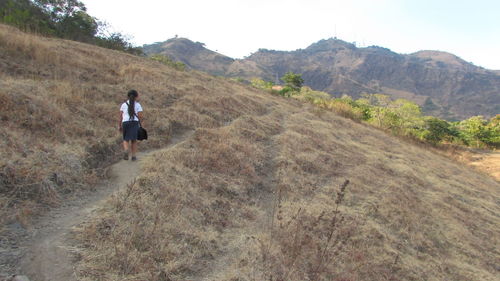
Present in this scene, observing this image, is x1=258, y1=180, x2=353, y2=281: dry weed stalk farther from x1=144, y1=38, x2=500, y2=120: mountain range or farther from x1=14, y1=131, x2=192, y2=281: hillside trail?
x1=144, y1=38, x2=500, y2=120: mountain range

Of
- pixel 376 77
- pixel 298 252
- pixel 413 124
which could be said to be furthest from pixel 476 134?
pixel 376 77

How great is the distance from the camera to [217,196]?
510 cm

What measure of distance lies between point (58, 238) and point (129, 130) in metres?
2.77

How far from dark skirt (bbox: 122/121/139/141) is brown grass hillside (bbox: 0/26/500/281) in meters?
0.47

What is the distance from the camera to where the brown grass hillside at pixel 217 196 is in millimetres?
3436

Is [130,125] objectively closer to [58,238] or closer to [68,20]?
[58,238]

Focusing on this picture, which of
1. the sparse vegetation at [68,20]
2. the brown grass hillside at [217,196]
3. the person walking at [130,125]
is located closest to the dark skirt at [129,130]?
the person walking at [130,125]

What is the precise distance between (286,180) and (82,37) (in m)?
20.9

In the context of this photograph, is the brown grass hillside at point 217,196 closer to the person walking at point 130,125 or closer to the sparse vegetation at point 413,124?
the person walking at point 130,125

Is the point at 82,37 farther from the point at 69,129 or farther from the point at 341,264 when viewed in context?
the point at 341,264

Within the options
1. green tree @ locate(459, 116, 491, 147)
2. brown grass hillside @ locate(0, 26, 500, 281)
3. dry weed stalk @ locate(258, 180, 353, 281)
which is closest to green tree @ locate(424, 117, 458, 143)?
green tree @ locate(459, 116, 491, 147)

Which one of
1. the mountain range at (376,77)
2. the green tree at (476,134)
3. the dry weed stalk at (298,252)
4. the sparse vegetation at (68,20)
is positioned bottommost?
the dry weed stalk at (298,252)

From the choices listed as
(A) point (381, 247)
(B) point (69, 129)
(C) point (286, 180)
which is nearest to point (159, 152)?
(B) point (69, 129)

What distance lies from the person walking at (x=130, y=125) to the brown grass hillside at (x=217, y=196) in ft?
1.13
